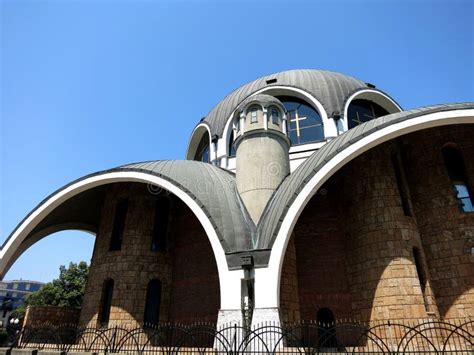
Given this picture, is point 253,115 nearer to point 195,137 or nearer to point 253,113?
point 253,113

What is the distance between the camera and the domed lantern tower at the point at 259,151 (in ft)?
38.4

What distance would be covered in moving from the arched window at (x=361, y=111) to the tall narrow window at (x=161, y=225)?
8.68 metres

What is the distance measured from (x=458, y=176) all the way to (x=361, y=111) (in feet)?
19.7

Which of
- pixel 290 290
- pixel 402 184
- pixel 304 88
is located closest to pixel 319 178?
pixel 290 290

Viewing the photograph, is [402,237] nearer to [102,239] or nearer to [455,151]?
[455,151]

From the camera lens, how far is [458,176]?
11883mm

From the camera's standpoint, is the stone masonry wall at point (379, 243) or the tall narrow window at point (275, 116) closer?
the stone masonry wall at point (379, 243)

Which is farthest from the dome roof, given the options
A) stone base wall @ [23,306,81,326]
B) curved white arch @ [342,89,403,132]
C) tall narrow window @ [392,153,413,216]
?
Answer: stone base wall @ [23,306,81,326]

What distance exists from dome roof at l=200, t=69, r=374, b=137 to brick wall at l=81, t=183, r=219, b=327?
5.54m

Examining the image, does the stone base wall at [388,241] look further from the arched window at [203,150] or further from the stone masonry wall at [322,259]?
the arched window at [203,150]

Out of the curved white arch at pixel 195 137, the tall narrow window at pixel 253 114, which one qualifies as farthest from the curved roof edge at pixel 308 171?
the curved white arch at pixel 195 137

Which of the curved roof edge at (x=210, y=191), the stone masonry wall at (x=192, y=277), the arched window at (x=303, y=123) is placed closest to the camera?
the curved roof edge at (x=210, y=191)

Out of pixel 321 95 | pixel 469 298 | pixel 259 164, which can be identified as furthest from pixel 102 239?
pixel 469 298

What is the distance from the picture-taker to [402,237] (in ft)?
34.0
